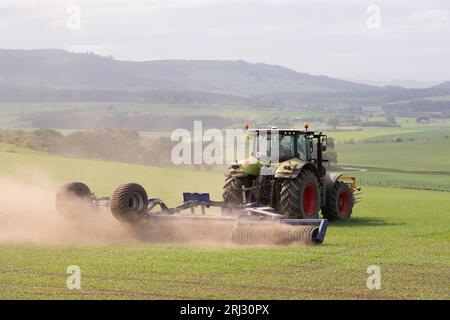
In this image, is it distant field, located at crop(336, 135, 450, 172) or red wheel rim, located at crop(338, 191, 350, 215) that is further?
distant field, located at crop(336, 135, 450, 172)

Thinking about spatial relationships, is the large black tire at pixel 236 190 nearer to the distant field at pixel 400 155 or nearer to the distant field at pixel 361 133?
the distant field at pixel 400 155

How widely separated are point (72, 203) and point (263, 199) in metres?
5.05

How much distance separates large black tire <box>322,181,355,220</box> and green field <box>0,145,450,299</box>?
1.85 m

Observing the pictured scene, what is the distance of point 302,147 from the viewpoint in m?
23.1

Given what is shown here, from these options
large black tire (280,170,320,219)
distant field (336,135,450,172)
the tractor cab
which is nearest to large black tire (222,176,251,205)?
the tractor cab

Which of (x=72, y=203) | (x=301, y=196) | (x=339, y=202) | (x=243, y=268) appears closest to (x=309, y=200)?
(x=301, y=196)

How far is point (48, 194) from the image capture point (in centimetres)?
2739

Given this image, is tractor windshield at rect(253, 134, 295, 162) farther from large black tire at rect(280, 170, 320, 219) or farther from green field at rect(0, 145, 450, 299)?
green field at rect(0, 145, 450, 299)

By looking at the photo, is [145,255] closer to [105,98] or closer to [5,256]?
[5,256]

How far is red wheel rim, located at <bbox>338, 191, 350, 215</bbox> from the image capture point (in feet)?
84.9

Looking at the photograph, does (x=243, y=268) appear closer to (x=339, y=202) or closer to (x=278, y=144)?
(x=278, y=144)

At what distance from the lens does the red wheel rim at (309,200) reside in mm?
22125

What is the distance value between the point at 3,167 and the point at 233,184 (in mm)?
23942
